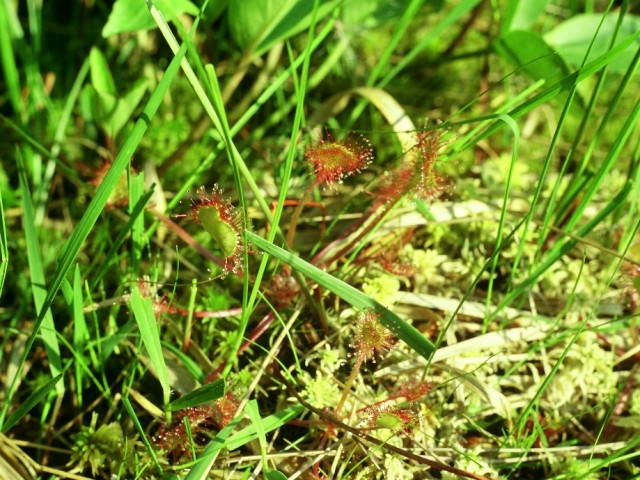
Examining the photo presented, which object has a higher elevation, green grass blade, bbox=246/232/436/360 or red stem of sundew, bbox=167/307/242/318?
green grass blade, bbox=246/232/436/360

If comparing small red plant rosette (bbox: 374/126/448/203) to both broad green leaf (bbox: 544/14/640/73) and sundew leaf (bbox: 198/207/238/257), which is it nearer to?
sundew leaf (bbox: 198/207/238/257)

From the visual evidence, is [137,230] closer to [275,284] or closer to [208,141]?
[275,284]

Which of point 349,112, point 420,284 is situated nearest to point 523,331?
point 420,284

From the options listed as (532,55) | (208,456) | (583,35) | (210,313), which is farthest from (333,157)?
(583,35)

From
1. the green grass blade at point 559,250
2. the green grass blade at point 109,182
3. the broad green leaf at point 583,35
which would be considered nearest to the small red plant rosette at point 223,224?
the green grass blade at point 109,182

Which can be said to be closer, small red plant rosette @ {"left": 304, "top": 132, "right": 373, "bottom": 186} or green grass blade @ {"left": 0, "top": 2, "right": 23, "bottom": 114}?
small red plant rosette @ {"left": 304, "top": 132, "right": 373, "bottom": 186}

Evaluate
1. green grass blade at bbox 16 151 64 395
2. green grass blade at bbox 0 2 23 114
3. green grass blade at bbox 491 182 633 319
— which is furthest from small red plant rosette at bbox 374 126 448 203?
green grass blade at bbox 0 2 23 114

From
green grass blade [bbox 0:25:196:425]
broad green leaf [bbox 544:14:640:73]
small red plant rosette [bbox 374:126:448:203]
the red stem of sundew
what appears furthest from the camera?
broad green leaf [bbox 544:14:640:73]

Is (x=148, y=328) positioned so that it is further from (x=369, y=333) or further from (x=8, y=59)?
(x=8, y=59)
